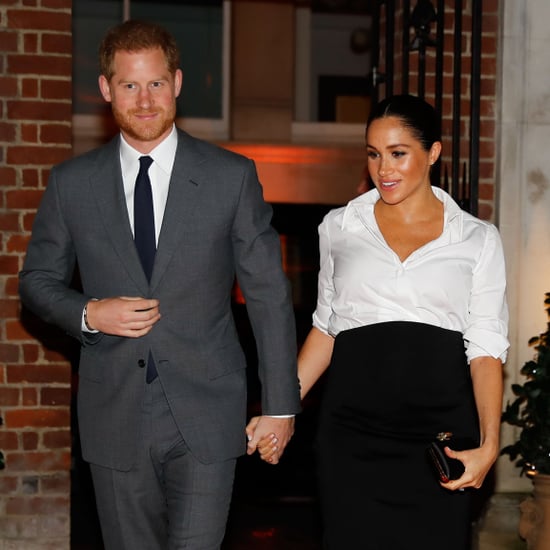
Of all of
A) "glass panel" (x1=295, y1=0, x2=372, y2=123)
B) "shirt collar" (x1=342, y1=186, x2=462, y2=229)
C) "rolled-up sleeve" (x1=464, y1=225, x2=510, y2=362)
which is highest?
"glass panel" (x1=295, y1=0, x2=372, y2=123)

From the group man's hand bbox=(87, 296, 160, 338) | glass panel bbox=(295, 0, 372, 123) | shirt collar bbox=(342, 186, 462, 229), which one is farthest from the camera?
glass panel bbox=(295, 0, 372, 123)

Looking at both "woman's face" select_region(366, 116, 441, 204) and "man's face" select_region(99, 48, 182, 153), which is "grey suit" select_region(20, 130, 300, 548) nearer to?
"man's face" select_region(99, 48, 182, 153)

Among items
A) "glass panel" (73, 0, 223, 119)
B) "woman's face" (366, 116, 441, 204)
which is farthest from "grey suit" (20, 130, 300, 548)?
"glass panel" (73, 0, 223, 119)

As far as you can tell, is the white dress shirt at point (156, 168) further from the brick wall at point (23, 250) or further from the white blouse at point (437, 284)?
the brick wall at point (23, 250)

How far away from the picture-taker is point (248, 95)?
456 inches

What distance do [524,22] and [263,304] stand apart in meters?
2.69

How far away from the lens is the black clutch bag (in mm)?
3372

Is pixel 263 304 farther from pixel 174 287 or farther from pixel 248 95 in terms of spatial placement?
pixel 248 95

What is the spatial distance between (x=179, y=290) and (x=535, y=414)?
2.34m

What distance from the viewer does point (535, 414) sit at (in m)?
5.18

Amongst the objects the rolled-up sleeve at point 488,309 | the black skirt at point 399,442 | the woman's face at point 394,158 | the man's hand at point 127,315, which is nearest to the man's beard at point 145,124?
the man's hand at point 127,315

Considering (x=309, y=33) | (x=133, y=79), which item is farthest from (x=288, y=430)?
(x=309, y=33)

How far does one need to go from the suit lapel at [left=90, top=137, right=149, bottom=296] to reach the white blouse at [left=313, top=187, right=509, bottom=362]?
69 centimetres

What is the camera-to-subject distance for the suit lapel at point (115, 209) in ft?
11.1
